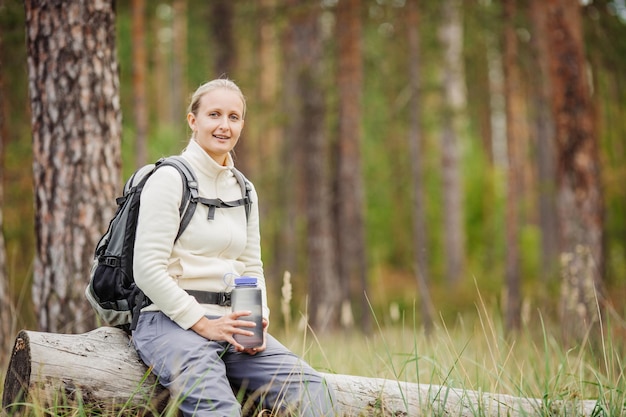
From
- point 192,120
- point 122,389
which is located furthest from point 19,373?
point 192,120

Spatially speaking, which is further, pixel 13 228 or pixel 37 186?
pixel 13 228

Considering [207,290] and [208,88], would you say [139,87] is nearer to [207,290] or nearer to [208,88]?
[208,88]

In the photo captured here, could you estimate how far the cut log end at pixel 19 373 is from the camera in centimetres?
299

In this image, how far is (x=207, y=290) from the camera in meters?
3.32

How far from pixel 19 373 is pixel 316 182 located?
8.58 metres

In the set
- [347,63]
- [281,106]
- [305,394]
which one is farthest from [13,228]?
[305,394]

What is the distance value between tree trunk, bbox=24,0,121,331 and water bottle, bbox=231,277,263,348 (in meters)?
1.63

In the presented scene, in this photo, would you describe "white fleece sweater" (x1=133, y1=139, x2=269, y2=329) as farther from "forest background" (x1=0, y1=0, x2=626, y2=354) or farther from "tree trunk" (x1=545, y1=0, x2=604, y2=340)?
"tree trunk" (x1=545, y1=0, x2=604, y2=340)

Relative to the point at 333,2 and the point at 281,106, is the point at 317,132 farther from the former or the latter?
the point at 281,106

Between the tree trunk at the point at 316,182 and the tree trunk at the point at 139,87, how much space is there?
2.58 metres

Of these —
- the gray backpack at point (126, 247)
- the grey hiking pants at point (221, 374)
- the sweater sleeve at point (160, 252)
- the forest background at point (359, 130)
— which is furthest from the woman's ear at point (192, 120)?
the forest background at point (359, 130)

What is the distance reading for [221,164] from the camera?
11.5 ft

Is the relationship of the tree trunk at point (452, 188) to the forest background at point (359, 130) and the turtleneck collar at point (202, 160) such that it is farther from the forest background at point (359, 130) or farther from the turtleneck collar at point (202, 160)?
the turtleneck collar at point (202, 160)

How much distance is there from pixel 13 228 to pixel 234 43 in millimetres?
5856
